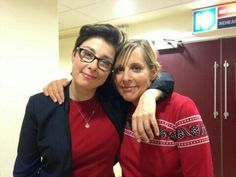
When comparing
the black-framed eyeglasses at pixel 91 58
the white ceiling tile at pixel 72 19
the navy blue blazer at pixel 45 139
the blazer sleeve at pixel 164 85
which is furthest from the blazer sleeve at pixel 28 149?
the white ceiling tile at pixel 72 19

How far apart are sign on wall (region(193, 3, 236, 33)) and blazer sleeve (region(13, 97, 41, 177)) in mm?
2783

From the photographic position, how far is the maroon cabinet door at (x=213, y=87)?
3.33 metres

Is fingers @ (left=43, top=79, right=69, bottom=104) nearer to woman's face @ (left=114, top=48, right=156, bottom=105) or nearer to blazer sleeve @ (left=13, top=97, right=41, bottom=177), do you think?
blazer sleeve @ (left=13, top=97, right=41, bottom=177)

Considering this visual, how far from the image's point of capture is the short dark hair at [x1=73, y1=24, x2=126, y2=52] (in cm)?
122

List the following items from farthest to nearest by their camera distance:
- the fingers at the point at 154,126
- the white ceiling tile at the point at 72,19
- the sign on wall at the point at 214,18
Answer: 1. the white ceiling tile at the point at 72,19
2. the sign on wall at the point at 214,18
3. the fingers at the point at 154,126

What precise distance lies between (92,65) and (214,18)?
8.70 ft

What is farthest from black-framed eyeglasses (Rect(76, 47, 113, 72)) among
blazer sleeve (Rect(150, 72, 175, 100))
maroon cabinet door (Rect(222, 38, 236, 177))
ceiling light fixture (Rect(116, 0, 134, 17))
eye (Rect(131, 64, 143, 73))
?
maroon cabinet door (Rect(222, 38, 236, 177))

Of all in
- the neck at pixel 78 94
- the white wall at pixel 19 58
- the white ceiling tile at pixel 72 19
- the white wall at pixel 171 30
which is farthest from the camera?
the white ceiling tile at pixel 72 19

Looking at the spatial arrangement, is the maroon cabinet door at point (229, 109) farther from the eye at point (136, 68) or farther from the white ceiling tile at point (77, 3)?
the eye at point (136, 68)

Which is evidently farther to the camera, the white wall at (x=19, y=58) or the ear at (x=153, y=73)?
the white wall at (x=19, y=58)

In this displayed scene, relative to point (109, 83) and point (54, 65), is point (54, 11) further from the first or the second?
point (109, 83)

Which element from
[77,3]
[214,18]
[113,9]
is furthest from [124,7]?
[214,18]

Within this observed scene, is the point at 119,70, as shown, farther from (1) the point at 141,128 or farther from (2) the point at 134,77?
(1) the point at 141,128

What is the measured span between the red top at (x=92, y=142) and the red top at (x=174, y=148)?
8 centimetres
